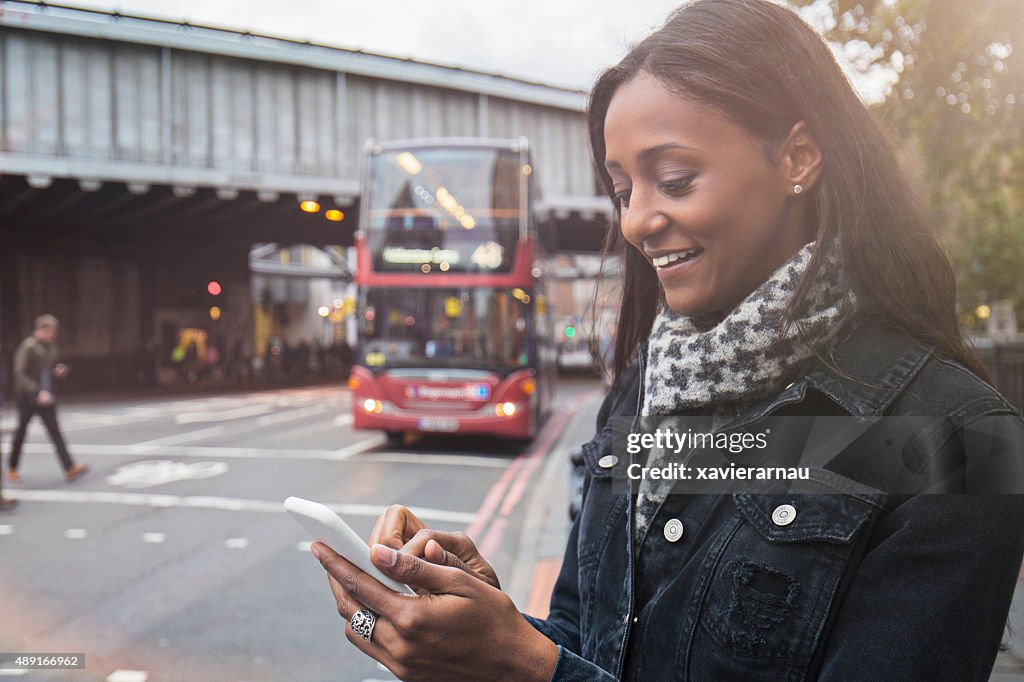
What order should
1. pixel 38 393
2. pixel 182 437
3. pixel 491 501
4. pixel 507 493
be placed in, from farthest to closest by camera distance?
1. pixel 182 437
2. pixel 38 393
3. pixel 507 493
4. pixel 491 501

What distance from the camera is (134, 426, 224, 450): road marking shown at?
35.4 ft

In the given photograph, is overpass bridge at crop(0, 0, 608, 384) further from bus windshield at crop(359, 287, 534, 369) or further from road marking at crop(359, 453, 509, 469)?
road marking at crop(359, 453, 509, 469)

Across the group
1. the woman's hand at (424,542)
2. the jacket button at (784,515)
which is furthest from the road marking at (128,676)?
the jacket button at (784,515)

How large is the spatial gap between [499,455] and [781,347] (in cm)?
896

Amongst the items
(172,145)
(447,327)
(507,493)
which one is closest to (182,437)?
(447,327)

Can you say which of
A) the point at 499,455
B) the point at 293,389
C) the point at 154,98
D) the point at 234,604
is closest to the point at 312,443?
the point at 499,455

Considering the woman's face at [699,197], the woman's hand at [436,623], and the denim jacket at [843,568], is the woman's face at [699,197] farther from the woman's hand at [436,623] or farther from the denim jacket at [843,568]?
the woman's hand at [436,623]

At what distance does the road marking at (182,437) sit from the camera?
1079cm

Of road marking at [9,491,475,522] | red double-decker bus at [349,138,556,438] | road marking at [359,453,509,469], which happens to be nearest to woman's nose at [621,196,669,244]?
road marking at [9,491,475,522]

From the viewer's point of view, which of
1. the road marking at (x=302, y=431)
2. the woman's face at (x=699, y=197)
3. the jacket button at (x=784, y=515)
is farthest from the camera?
the road marking at (x=302, y=431)

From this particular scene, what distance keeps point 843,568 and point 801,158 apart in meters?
0.61

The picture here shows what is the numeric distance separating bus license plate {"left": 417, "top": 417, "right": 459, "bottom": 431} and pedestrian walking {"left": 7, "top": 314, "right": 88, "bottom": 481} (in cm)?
380

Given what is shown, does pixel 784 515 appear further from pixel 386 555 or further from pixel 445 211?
pixel 445 211

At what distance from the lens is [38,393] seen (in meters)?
8.27
